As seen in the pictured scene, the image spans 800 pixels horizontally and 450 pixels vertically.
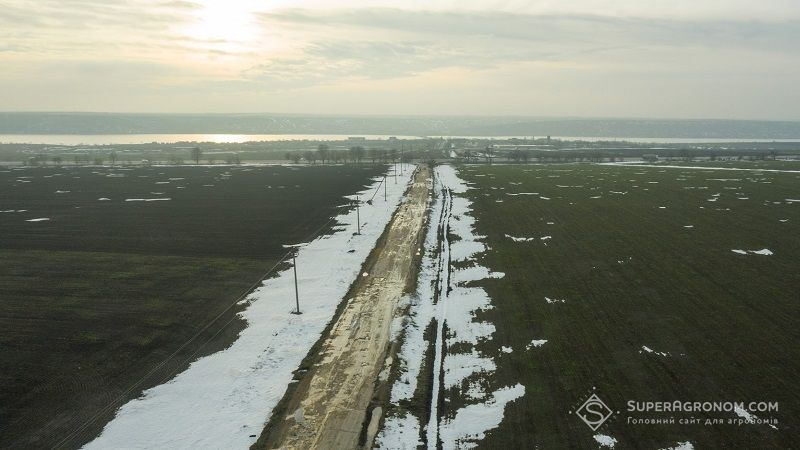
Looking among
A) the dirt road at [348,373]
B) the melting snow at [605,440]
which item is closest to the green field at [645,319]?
the melting snow at [605,440]

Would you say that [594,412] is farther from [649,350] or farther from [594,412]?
[649,350]

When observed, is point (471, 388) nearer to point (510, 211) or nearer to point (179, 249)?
point (179, 249)

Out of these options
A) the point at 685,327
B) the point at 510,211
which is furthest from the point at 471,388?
the point at 510,211

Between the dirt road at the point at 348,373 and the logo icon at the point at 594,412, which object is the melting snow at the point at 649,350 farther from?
the dirt road at the point at 348,373

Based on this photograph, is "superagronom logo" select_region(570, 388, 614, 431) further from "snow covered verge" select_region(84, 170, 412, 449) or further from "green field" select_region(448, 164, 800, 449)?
"snow covered verge" select_region(84, 170, 412, 449)

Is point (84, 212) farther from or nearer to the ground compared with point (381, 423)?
farther from the ground
